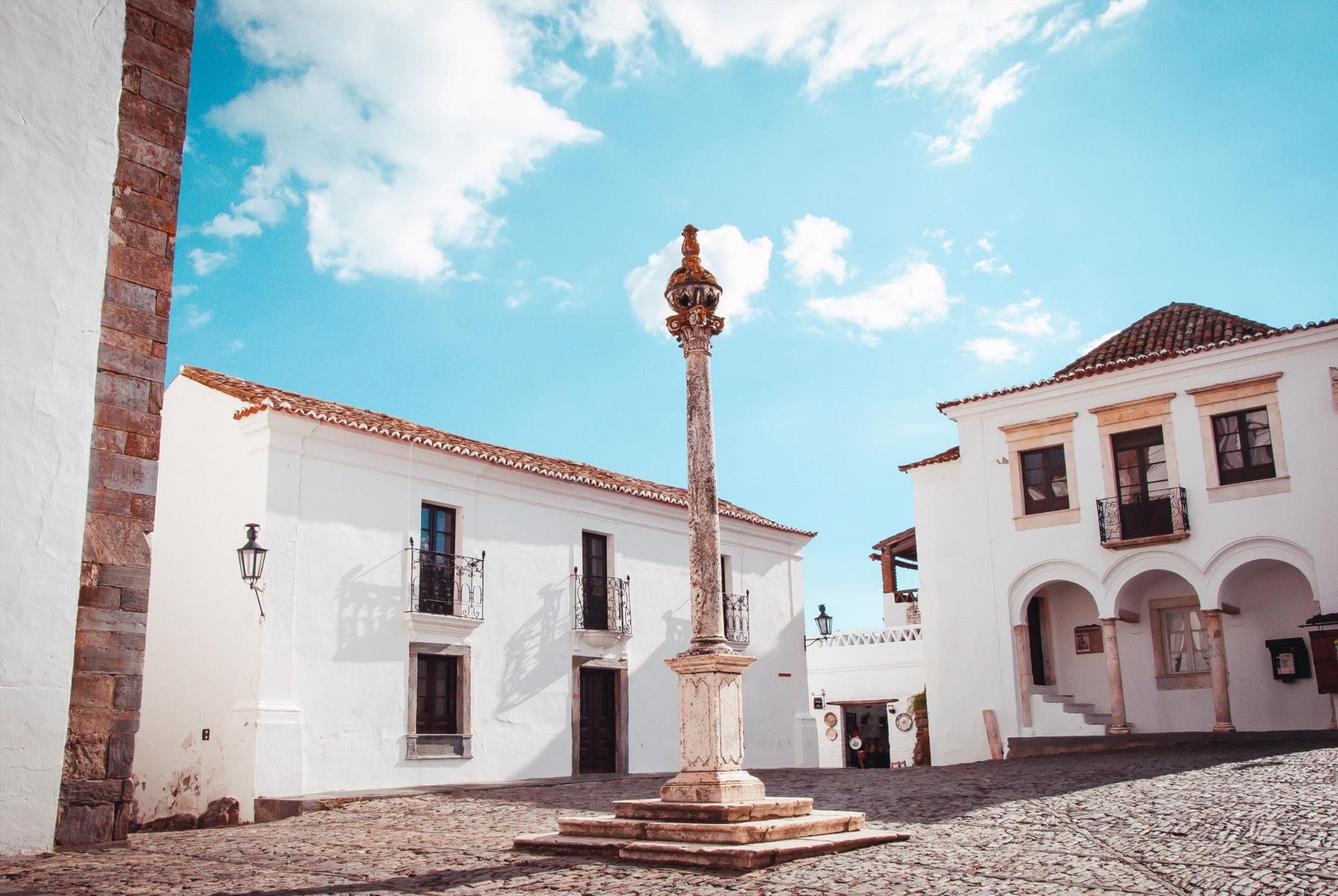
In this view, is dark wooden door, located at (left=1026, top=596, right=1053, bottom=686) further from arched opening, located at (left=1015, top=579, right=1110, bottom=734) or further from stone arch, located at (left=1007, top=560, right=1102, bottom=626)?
stone arch, located at (left=1007, top=560, right=1102, bottom=626)

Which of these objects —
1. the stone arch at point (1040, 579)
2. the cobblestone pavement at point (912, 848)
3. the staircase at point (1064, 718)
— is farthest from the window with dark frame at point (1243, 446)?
the cobblestone pavement at point (912, 848)

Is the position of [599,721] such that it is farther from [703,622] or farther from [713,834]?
[713,834]

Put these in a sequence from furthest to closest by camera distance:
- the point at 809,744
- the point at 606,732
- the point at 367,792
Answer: the point at 809,744, the point at 606,732, the point at 367,792

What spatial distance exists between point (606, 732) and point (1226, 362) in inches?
420

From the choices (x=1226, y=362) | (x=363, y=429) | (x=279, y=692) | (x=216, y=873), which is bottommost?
(x=216, y=873)

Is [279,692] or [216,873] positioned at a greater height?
[279,692]

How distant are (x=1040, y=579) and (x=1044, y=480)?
157cm

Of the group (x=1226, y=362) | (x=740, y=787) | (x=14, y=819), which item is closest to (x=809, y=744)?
(x=1226, y=362)

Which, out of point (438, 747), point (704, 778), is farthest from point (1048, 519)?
point (704, 778)

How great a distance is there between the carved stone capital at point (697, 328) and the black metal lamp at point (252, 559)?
251 inches

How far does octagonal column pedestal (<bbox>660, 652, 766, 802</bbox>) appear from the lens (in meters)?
7.31

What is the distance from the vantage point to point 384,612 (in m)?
14.3

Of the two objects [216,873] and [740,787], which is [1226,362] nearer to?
[740,787]

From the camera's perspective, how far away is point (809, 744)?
2020cm
